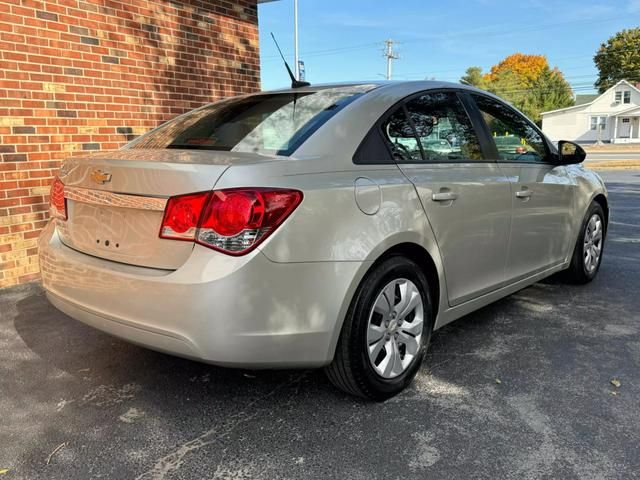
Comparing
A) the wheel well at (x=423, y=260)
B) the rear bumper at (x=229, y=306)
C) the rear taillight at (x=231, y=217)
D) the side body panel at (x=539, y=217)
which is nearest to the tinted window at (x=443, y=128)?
the side body panel at (x=539, y=217)

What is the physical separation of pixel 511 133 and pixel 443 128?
88 cm

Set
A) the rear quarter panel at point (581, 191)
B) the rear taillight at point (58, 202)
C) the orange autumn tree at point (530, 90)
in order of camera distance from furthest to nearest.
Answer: the orange autumn tree at point (530, 90) < the rear quarter panel at point (581, 191) < the rear taillight at point (58, 202)

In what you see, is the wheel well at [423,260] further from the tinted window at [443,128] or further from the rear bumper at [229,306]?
the tinted window at [443,128]

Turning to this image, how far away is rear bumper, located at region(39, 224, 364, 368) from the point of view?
2.26 metres

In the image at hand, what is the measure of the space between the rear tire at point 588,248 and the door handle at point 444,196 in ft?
6.75

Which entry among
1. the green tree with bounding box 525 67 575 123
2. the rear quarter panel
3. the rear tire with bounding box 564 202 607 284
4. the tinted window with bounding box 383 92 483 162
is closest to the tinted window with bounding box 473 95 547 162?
the tinted window with bounding box 383 92 483 162

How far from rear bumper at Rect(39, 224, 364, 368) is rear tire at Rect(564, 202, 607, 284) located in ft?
9.69

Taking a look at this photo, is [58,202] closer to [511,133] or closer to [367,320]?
[367,320]

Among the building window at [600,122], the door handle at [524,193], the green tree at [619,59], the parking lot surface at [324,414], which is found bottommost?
the parking lot surface at [324,414]

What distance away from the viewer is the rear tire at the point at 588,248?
4.72 meters

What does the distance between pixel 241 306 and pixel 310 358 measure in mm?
434

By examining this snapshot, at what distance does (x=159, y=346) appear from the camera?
2.42 meters

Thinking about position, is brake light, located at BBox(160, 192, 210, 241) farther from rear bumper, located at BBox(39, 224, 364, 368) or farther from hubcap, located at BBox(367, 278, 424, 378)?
hubcap, located at BBox(367, 278, 424, 378)

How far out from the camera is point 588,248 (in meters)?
4.88
